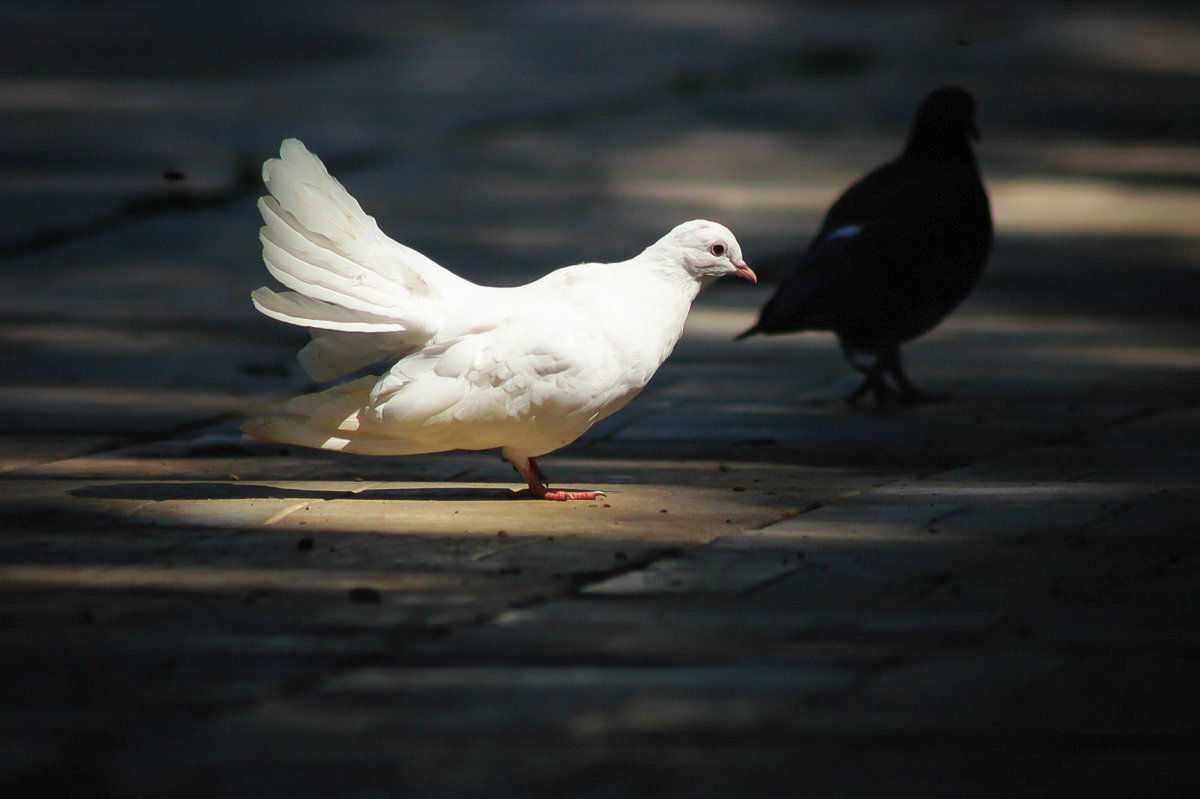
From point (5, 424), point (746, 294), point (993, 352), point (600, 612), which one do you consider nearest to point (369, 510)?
point (600, 612)

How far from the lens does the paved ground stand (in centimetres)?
327

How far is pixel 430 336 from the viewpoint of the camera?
16.4 ft

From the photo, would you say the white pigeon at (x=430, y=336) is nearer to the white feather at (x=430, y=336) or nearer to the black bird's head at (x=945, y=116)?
the white feather at (x=430, y=336)

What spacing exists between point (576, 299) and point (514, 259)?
4.40 m

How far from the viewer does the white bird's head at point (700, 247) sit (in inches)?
204

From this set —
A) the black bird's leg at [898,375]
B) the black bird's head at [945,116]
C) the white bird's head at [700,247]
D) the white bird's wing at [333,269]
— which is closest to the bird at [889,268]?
the black bird's leg at [898,375]

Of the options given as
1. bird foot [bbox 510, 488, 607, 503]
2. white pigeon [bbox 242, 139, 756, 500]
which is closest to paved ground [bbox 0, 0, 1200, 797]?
bird foot [bbox 510, 488, 607, 503]

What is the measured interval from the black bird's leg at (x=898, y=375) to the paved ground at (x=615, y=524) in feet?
0.39

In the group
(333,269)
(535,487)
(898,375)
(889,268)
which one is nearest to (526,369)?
(535,487)

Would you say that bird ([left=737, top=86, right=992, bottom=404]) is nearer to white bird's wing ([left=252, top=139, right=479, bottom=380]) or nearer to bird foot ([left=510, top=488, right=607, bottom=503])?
bird foot ([left=510, top=488, right=607, bottom=503])

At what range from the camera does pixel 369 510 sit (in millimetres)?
5008

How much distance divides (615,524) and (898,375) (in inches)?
89.1

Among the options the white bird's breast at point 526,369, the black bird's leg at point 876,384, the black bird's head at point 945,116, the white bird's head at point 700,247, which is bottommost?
the black bird's leg at point 876,384

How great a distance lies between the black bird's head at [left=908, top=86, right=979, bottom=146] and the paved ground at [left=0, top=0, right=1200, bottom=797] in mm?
976
